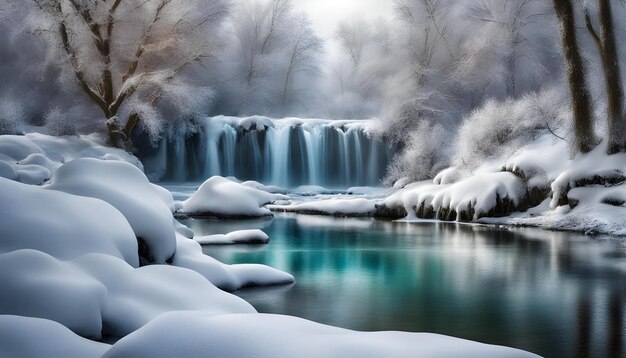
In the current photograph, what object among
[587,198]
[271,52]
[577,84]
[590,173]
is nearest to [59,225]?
[587,198]

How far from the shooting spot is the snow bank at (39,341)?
335 cm

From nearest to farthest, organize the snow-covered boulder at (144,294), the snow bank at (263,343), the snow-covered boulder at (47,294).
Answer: the snow bank at (263,343) < the snow-covered boulder at (47,294) < the snow-covered boulder at (144,294)

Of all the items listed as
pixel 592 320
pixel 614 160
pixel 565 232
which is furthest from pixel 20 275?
pixel 614 160

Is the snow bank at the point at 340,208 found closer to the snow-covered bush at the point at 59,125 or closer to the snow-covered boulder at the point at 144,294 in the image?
the snow-covered bush at the point at 59,125

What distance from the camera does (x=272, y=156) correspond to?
95.0 ft

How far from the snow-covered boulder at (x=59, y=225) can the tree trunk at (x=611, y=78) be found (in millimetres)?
12629

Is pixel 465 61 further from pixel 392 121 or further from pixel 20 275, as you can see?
pixel 20 275

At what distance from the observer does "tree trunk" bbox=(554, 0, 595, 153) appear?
1531 centimetres

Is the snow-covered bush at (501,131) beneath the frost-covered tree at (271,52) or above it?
beneath

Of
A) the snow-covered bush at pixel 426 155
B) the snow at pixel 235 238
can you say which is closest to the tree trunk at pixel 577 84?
the snow-covered bush at pixel 426 155

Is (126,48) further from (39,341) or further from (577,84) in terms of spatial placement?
(39,341)

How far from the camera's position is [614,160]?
14562 millimetres

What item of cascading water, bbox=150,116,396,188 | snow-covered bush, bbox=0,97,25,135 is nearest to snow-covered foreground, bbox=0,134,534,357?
snow-covered bush, bbox=0,97,25,135

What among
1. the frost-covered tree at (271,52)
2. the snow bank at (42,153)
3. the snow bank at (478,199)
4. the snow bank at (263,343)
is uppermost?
the frost-covered tree at (271,52)
